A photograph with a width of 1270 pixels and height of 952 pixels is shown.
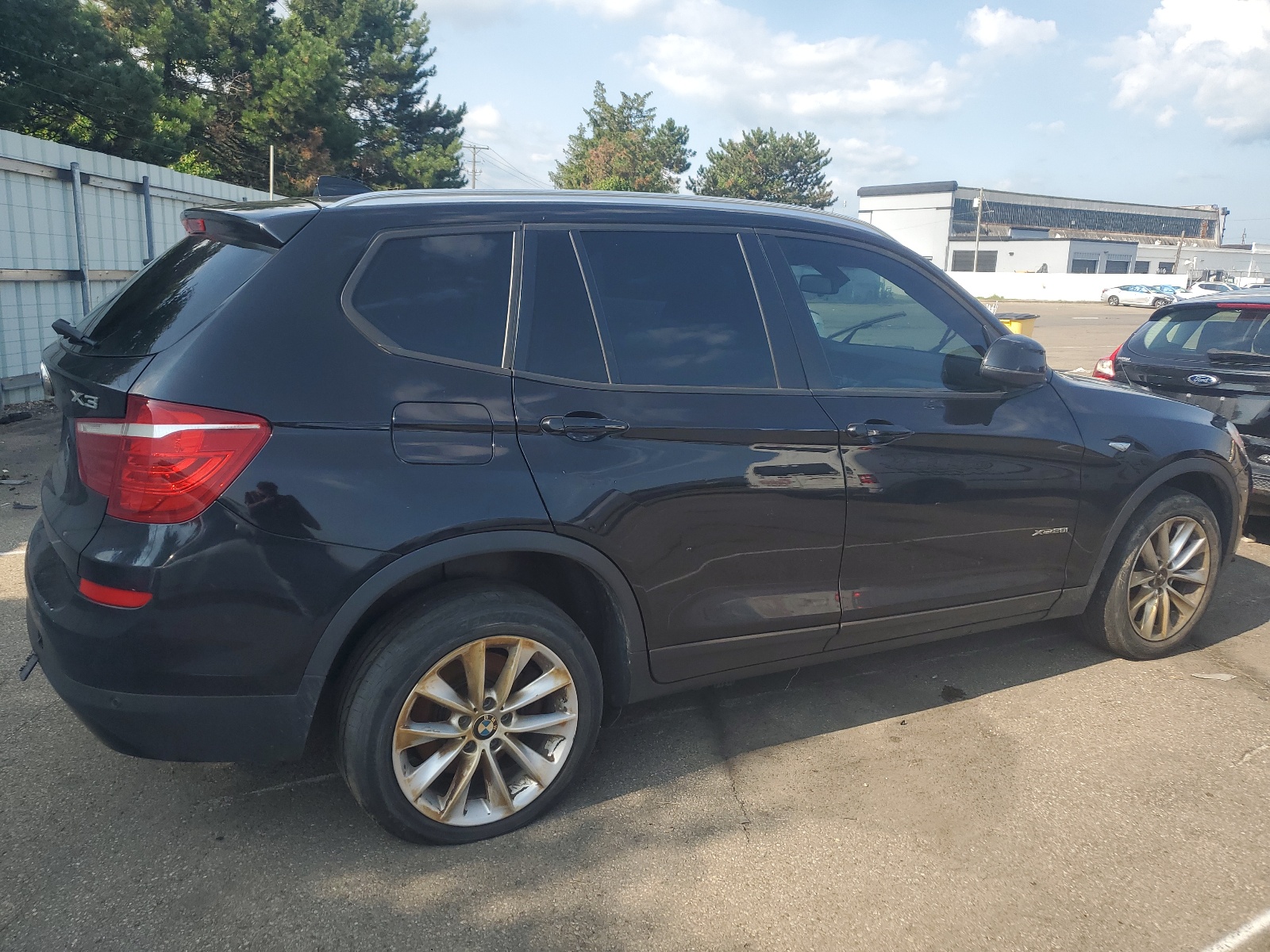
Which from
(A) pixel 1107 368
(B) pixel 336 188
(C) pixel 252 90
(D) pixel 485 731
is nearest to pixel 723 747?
(D) pixel 485 731

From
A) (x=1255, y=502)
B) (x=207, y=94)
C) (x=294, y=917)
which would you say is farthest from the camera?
(x=207, y=94)

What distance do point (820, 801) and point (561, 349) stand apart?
5.51 ft

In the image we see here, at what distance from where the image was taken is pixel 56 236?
30.7 feet

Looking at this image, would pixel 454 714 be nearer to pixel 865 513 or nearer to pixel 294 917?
pixel 294 917

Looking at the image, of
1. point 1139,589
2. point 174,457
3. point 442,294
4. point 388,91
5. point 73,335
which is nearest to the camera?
point 174,457

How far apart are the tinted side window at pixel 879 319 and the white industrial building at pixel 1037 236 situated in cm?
7318

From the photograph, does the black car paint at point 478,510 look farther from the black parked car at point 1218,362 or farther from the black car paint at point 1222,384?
the black parked car at point 1218,362

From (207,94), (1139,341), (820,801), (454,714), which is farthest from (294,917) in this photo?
(207,94)

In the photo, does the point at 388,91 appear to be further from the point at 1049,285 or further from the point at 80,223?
the point at 1049,285

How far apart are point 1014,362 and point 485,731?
7.45ft

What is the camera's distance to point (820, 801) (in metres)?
3.04

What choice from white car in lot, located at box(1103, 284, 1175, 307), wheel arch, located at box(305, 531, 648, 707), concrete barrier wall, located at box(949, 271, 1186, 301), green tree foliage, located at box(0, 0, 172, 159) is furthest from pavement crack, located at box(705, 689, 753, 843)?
concrete barrier wall, located at box(949, 271, 1186, 301)

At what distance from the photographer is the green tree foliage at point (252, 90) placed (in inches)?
763

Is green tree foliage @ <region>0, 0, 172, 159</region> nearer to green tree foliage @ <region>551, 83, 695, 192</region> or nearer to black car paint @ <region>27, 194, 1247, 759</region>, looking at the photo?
black car paint @ <region>27, 194, 1247, 759</region>
